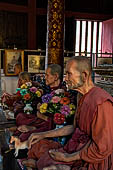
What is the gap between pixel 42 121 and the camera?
3.04 metres

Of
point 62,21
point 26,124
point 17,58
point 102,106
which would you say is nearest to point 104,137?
point 102,106

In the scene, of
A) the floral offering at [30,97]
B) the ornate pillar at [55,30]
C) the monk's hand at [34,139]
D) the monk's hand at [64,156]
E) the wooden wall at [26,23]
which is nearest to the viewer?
the monk's hand at [64,156]

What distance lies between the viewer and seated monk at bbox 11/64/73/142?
2.80 m

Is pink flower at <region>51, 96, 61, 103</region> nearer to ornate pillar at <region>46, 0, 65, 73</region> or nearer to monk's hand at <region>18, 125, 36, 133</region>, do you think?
monk's hand at <region>18, 125, 36, 133</region>

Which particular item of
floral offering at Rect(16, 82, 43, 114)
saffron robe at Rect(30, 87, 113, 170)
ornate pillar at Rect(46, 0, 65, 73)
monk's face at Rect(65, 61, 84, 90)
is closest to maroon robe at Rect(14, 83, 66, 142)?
floral offering at Rect(16, 82, 43, 114)

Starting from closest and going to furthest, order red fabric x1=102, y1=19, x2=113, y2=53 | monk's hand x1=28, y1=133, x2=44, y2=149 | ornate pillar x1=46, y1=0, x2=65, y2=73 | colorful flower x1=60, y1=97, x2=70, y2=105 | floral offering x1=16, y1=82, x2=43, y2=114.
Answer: monk's hand x1=28, y1=133, x2=44, y2=149 → colorful flower x1=60, y1=97, x2=70, y2=105 → floral offering x1=16, y1=82, x2=43, y2=114 → ornate pillar x1=46, y1=0, x2=65, y2=73 → red fabric x1=102, y1=19, x2=113, y2=53

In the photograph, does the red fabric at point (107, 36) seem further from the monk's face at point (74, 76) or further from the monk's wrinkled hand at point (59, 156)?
the monk's wrinkled hand at point (59, 156)

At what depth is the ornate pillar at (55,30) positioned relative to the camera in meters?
5.34

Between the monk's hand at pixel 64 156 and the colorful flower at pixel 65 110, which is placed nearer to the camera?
the monk's hand at pixel 64 156

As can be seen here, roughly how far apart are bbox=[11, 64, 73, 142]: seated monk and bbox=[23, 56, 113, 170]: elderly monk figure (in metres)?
0.79

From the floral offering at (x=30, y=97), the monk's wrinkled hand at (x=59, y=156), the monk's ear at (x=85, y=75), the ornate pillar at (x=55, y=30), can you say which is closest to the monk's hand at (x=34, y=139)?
the monk's wrinkled hand at (x=59, y=156)

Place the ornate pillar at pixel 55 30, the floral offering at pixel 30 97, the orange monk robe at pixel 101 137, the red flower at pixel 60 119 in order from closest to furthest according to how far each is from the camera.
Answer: the orange monk robe at pixel 101 137, the red flower at pixel 60 119, the floral offering at pixel 30 97, the ornate pillar at pixel 55 30

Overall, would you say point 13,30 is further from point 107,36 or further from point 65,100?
point 65,100

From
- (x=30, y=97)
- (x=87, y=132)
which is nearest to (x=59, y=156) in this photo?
(x=87, y=132)
